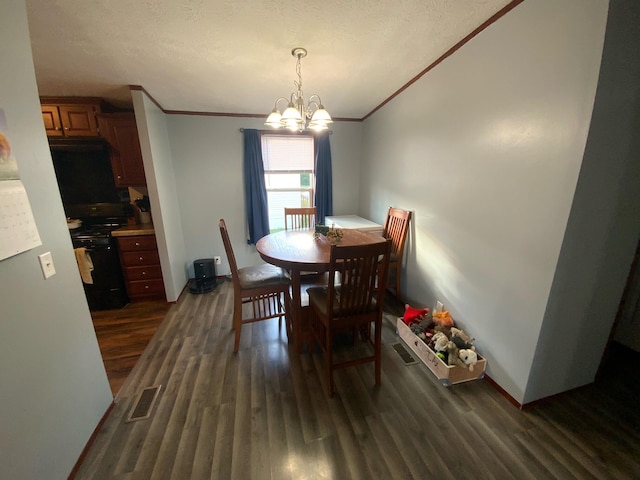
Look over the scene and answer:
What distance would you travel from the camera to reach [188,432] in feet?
4.73

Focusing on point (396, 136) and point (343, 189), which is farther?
point (343, 189)

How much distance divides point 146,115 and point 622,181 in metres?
3.80

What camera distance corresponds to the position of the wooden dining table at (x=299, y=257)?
180 cm

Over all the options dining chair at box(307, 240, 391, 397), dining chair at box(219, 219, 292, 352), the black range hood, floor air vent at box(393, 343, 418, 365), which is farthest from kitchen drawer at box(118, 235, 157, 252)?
floor air vent at box(393, 343, 418, 365)

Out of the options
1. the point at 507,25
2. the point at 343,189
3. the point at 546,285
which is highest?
the point at 507,25

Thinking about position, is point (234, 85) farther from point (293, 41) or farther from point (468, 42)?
point (468, 42)

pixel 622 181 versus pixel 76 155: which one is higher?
pixel 76 155

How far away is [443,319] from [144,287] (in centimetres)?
339

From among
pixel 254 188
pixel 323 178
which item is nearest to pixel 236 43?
pixel 254 188

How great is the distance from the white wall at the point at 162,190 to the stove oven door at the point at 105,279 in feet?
1.68

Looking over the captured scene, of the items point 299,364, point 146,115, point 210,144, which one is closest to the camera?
point 299,364

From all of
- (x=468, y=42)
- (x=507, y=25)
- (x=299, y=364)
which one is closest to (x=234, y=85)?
(x=468, y=42)

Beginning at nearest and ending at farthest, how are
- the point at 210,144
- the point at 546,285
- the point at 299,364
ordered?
the point at 546,285
the point at 299,364
the point at 210,144

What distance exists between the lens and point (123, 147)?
2797mm
